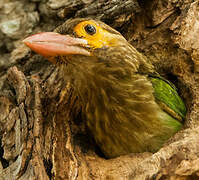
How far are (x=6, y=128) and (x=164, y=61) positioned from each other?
2.20 meters

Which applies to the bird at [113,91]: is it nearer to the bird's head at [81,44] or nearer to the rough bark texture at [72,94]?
the bird's head at [81,44]

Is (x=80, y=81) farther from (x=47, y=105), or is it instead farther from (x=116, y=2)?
(x=116, y=2)

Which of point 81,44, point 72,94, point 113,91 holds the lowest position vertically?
point 72,94

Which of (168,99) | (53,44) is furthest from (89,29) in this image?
(168,99)

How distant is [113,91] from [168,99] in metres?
0.68

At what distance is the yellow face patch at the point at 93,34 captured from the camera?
134 inches

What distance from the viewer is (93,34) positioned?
11.3ft

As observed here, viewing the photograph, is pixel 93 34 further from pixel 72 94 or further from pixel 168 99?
pixel 168 99

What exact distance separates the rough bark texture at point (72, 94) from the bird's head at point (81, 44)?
1.93ft

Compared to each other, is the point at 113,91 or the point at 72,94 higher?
the point at 113,91

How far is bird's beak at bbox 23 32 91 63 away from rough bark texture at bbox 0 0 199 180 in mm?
592

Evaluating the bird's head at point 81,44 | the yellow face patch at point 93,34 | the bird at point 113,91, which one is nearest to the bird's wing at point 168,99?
the bird at point 113,91

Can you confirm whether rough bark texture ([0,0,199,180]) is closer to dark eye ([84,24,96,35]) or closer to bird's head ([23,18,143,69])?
bird's head ([23,18,143,69])

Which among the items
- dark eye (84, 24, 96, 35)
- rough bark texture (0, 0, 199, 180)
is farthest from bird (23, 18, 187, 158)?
rough bark texture (0, 0, 199, 180)
